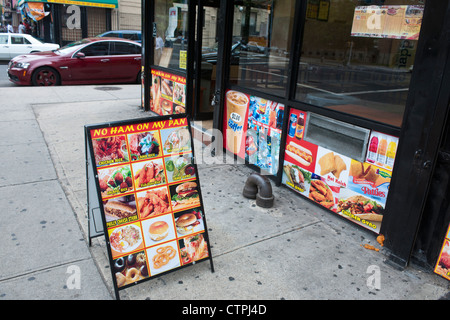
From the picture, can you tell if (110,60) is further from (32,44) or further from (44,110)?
(32,44)

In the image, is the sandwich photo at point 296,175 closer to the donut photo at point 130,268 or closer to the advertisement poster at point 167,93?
the donut photo at point 130,268

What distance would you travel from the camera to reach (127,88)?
11.9 metres

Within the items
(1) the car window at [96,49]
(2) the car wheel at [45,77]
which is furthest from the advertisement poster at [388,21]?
(2) the car wheel at [45,77]

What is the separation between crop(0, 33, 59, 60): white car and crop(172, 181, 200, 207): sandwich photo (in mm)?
16700

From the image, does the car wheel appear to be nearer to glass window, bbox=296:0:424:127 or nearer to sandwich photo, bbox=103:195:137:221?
glass window, bbox=296:0:424:127

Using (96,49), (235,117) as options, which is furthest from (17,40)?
(235,117)

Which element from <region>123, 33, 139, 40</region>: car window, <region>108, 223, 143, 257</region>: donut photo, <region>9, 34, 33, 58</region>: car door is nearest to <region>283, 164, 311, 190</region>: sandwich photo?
<region>108, 223, 143, 257</region>: donut photo

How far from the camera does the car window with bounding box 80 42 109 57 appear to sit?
12.1m

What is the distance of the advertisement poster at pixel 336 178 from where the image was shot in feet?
12.3

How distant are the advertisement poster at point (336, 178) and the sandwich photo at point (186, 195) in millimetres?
1780

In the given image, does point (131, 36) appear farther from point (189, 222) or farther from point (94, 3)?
point (189, 222)

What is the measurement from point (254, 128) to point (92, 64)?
28.5 feet

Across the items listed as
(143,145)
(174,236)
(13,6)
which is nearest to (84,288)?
(174,236)

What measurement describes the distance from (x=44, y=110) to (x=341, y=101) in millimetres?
6847
